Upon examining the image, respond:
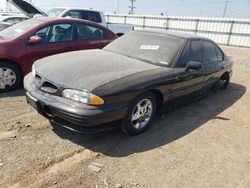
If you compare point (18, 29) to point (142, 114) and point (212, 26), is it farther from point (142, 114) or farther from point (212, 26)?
point (212, 26)

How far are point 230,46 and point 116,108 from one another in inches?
739

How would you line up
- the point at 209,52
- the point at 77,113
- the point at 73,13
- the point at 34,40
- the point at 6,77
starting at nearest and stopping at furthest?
the point at 77,113, the point at 6,77, the point at 34,40, the point at 209,52, the point at 73,13

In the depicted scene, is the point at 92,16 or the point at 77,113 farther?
the point at 92,16

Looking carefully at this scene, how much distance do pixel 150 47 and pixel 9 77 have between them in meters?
2.85

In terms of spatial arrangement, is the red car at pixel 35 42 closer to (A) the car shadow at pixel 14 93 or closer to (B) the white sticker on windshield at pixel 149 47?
(A) the car shadow at pixel 14 93

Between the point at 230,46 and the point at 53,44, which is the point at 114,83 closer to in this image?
the point at 53,44

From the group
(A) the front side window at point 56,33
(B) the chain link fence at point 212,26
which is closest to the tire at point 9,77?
(A) the front side window at point 56,33

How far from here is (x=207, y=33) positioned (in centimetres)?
2109

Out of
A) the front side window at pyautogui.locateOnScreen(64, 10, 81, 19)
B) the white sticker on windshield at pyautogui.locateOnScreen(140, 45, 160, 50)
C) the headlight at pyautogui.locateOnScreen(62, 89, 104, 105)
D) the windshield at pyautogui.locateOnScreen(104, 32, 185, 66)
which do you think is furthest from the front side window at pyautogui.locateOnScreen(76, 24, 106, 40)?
the front side window at pyautogui.locateOnScreen(64, 10, 81, 19)

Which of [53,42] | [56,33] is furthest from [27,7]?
[53,42]

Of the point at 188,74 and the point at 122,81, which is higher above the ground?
the point at 122,81

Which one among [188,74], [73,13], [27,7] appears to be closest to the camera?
[188,74]

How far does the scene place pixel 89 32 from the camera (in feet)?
20.6

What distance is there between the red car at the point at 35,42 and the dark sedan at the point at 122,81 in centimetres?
122
